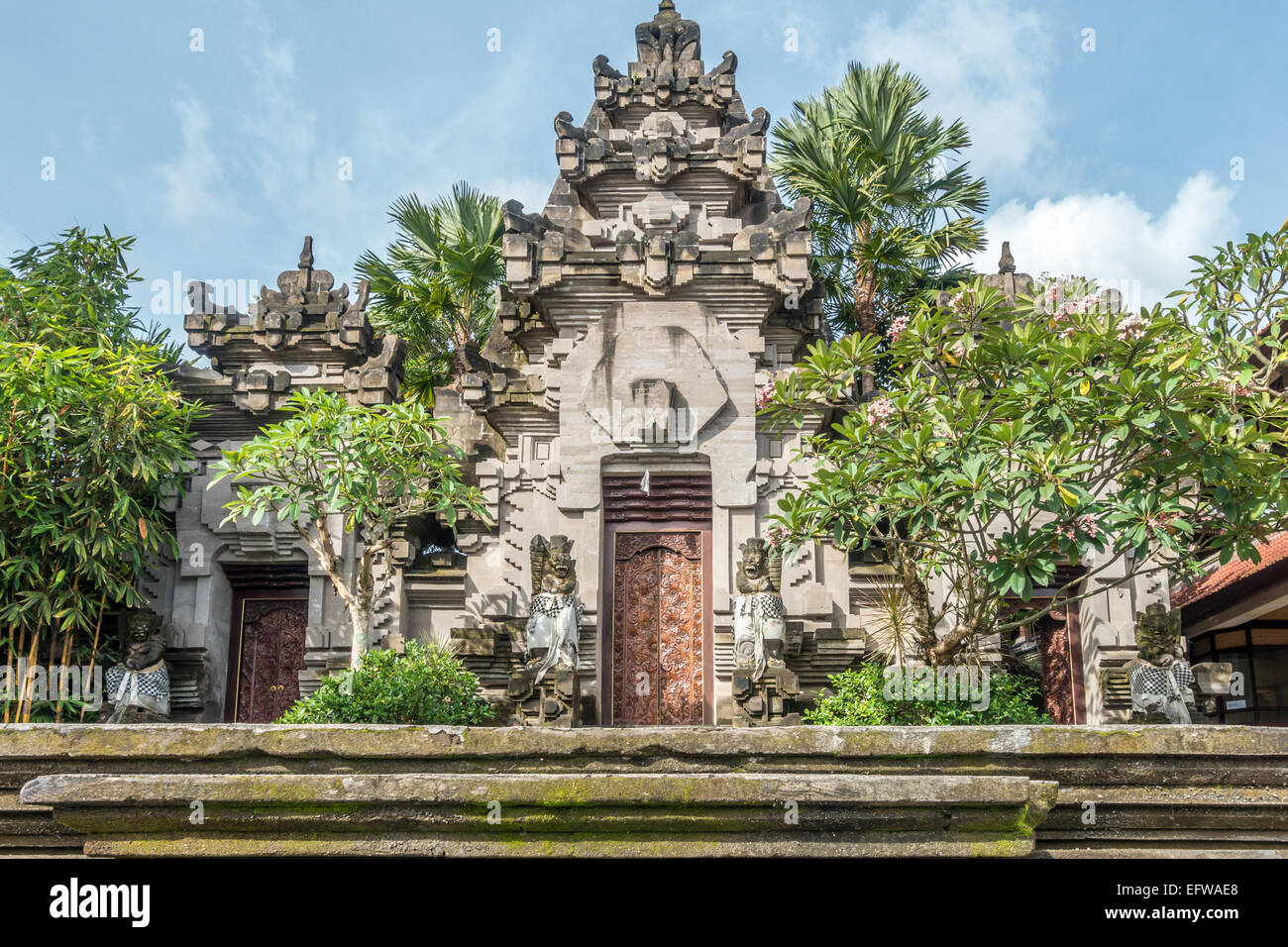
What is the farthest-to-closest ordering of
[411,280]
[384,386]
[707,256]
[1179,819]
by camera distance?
[411,280] < [384,386] < [707,256] < [1179,819]

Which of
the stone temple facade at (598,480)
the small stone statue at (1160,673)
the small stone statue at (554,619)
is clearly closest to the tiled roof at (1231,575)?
the stone temple facade at (598,480)

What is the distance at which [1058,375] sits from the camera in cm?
914

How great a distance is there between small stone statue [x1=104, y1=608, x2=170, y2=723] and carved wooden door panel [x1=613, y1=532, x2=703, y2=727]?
17.3 ft

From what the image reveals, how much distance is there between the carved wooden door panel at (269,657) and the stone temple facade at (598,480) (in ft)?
0.10

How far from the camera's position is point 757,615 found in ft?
39.5

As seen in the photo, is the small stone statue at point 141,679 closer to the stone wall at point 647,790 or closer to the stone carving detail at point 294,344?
the stone carving detail at point 294,344

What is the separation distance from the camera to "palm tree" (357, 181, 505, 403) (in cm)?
1966

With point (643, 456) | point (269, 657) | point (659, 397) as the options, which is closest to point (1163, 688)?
point (643, 456)

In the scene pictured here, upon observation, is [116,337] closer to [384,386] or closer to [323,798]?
[384,386]

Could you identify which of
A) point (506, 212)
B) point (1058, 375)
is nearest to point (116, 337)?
point (506, 212)

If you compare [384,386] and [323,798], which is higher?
[384,386]

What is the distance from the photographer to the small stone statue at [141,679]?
13.2 metres
